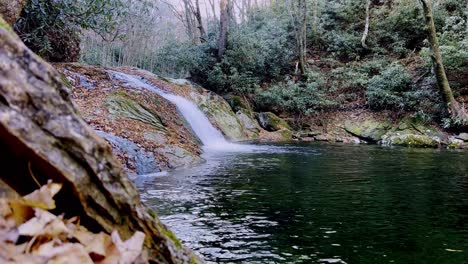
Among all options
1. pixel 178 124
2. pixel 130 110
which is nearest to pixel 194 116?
pixel 178 124

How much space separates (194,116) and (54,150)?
13.9 meters

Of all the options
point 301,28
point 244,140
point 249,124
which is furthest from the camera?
point 301,28

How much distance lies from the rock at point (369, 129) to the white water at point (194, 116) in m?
6.14

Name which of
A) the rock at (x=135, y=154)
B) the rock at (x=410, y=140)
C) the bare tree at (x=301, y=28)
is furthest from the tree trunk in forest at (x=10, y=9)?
the bare tree at (x=301, y=28)

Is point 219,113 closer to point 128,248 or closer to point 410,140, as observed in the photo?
point 410,140

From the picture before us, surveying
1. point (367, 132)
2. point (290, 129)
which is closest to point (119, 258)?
point (367, 132)

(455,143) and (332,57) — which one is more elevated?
(332,57)

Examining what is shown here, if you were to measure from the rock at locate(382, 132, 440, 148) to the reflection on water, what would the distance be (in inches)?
210

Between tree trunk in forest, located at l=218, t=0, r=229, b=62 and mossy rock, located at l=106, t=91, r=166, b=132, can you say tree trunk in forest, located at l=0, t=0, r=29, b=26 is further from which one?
tree trunk in forest, located at l=218, t=0, r=229, b=62

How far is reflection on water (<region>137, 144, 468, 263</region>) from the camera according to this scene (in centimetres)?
408

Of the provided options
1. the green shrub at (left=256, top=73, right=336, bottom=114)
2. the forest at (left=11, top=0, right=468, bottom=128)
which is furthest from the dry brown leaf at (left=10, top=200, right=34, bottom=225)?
the green shrub at (left=256, top=73, right=336, bottom=114)

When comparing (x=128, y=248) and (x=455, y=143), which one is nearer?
(x=128, y=248)

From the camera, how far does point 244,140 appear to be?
17.4 meters

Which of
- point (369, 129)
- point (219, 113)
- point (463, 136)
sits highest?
point (219, 113)
